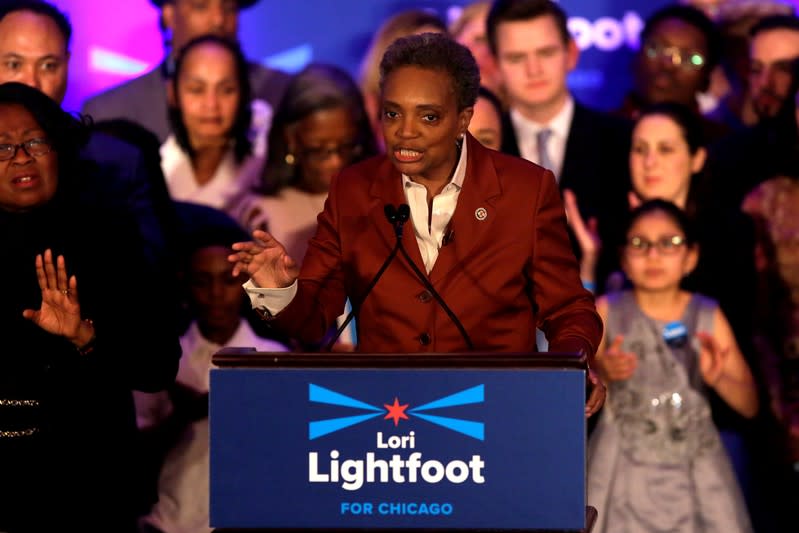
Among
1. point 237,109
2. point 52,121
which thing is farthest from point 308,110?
point 52,121

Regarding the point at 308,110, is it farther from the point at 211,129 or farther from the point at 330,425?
the point at 330,425

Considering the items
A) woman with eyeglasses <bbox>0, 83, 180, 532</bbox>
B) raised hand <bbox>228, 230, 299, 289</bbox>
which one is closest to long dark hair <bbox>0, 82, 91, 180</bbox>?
woman with eyeglasses <bbox>0, 83, 180, 532</bbox>

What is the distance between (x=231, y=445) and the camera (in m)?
2.74

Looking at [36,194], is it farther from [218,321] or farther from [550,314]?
[218,321]

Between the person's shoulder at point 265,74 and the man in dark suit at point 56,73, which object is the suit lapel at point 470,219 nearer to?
the man in dark suit at point 56,73

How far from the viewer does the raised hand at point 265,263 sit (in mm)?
2988

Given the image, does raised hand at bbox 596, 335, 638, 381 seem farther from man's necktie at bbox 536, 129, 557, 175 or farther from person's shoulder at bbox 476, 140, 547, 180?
person's shoulder at bbox 476, 140, 547, 180

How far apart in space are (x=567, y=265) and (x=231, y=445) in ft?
3.07

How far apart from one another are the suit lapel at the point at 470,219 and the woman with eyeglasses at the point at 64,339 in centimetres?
81

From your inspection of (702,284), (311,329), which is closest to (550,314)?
(311,329)

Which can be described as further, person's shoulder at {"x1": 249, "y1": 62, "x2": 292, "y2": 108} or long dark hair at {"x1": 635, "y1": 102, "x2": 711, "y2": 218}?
person's shoulder at {"x1": 249, "y1": 62, "x2": 292, "y2": 108}

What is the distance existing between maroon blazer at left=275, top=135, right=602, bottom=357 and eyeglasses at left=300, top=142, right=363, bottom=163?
7.88 ft

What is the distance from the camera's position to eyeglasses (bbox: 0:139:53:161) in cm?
366

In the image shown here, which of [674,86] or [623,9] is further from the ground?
[623,9]
